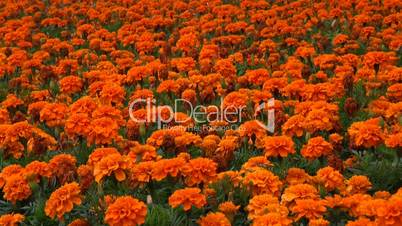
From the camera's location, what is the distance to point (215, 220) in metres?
3.97

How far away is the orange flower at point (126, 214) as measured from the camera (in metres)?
3.76

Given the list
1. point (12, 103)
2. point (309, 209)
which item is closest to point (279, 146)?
point (309, 209)

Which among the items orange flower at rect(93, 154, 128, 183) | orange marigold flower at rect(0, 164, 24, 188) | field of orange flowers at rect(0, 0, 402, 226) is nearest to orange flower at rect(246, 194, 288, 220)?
field of orange flowers at rect(0, 0, 402, 226)

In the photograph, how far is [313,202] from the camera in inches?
151

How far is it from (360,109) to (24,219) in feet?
11.2

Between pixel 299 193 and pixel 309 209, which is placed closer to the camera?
Answer: pixel 309 209

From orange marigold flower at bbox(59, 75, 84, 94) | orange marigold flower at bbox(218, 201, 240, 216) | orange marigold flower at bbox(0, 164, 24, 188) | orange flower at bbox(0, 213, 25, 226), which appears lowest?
orange marigold flower at bbox(218, 201, 240, 216)

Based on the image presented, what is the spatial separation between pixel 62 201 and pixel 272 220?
1.44 metres

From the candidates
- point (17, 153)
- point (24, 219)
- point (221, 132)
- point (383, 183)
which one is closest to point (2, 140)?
point (17, 153)

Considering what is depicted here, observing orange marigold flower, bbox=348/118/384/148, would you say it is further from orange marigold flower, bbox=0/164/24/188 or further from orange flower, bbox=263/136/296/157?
orange marigold flower, bbox=0/164/24/188

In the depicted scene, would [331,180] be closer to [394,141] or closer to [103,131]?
[394,141]

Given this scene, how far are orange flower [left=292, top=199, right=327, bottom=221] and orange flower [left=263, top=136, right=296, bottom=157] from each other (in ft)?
2.90

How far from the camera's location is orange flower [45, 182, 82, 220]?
13.3ft

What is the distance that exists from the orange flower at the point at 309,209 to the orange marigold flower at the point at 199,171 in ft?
2.40
